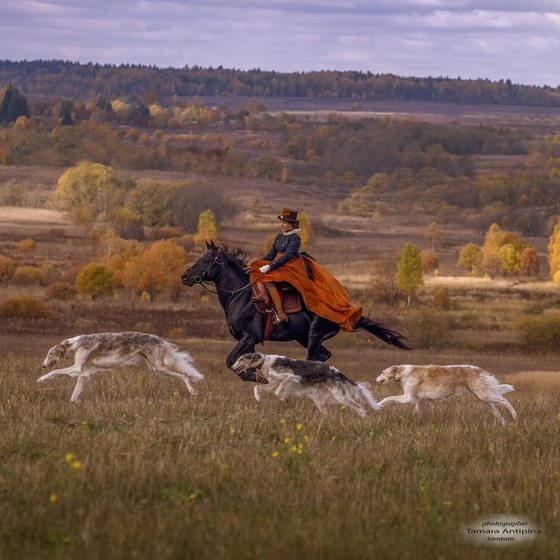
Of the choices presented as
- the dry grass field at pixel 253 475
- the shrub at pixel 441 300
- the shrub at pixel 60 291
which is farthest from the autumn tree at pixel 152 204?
the dry grass field at pixel 253 475

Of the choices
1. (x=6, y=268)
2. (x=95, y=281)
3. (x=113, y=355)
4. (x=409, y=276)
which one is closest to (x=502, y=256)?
(x=409, y=276)

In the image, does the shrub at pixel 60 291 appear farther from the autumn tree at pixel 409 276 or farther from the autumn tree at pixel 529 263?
the autumn tree at pixel 529 263

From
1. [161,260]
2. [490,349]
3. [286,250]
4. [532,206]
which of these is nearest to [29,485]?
[286,250]

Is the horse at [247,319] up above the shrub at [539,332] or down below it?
above

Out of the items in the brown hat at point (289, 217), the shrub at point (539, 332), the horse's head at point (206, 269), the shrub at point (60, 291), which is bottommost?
the shrub at point (60, 291)

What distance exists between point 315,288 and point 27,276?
58.7 m

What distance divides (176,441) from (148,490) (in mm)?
1554

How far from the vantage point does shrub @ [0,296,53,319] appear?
5584cm

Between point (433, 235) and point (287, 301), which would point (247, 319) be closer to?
point (287, 301)

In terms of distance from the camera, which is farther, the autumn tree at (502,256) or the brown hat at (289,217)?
the autumn tree at (502,256)

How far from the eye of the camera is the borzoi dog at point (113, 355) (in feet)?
38.1

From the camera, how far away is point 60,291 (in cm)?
6438

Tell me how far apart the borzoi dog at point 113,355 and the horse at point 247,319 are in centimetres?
146

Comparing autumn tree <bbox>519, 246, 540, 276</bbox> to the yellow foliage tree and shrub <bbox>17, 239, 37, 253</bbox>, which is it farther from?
shrub <bbox>17, 239, 37, 253</bbox>
